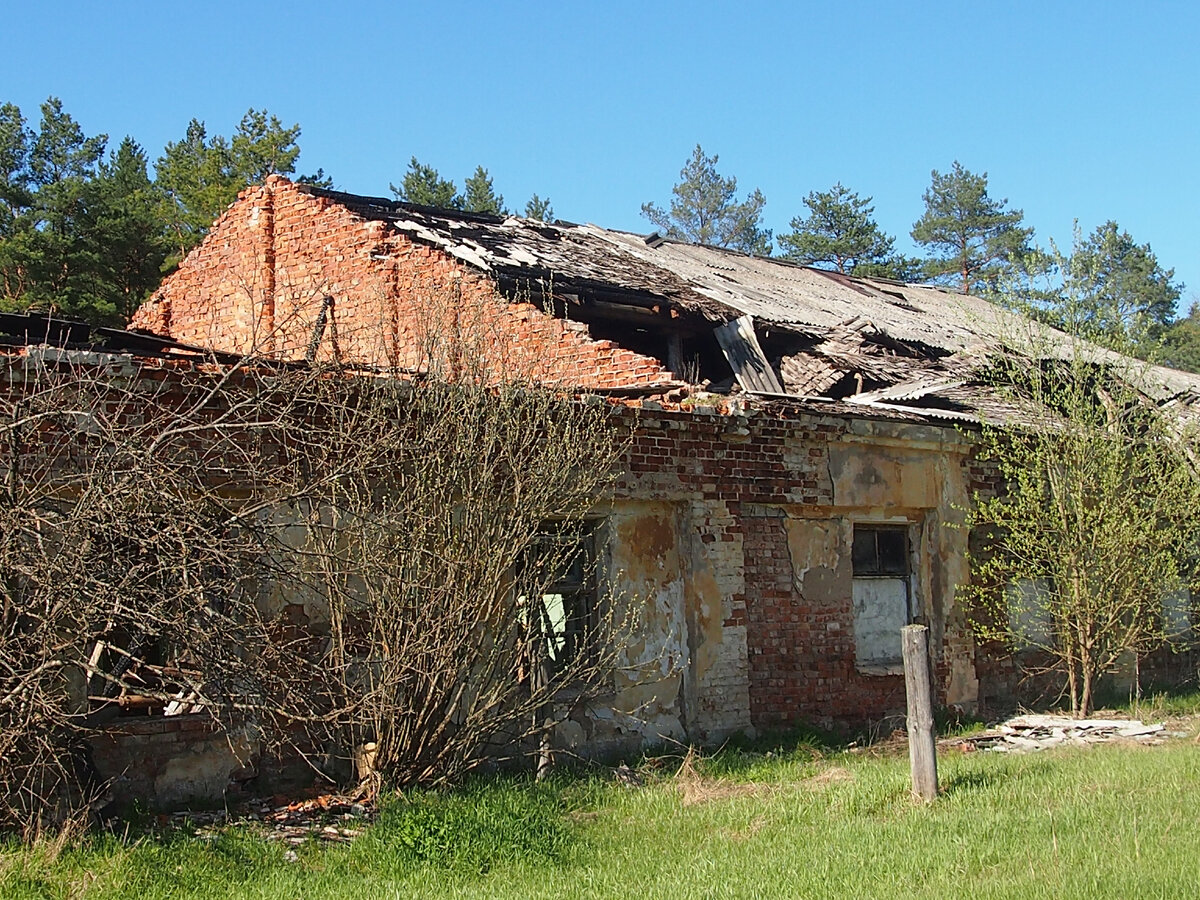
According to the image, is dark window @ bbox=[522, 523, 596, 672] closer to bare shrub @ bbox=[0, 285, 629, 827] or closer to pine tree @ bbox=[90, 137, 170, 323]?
bare shrub @ bbox=[0, 285, 629, 827]

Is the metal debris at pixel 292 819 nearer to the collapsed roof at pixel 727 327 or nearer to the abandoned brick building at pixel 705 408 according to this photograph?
the abandoned brick building at pixel 705 408

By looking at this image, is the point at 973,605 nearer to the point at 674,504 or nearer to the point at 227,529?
the point at 674,504

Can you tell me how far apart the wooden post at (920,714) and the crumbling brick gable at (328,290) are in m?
4.97

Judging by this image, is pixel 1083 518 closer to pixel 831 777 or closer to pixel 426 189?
pixel 831 777

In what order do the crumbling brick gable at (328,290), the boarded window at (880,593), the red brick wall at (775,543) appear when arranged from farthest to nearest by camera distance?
the crumbling brick gable at (328,290), the boarded window at (880,593), the red brick wall at (775,543)

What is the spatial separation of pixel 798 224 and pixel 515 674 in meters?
39.5

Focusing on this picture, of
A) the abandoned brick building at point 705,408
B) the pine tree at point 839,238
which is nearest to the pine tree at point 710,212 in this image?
the pine tree at point 839,238

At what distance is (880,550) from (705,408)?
3033 mm

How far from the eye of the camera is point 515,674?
8672 millimetres

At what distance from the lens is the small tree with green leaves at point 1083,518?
41.0 feet

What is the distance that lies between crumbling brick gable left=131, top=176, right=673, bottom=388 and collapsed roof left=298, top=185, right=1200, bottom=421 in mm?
280

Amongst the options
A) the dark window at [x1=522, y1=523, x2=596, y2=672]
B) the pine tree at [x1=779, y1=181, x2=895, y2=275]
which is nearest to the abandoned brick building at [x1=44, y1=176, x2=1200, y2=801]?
the dark window at [x1=522, y1=523, x2=596, y2=672]

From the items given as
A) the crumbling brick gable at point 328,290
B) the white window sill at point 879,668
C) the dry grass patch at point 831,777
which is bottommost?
the dry grass patch at point 831,777

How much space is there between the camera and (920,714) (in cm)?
774
